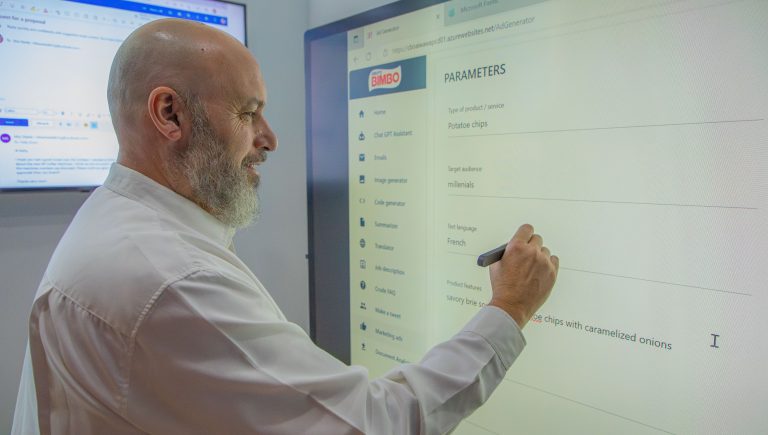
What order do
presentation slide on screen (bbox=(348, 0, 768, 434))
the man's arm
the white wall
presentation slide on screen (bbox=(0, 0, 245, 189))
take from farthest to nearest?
1. the white wall
2. presentation slide on screen (bbox=(0, 0, 245, 189))
3. presentation slide on screen (bbox=(348, 0, 768, 434))
4. the man's arm

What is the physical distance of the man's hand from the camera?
86cm

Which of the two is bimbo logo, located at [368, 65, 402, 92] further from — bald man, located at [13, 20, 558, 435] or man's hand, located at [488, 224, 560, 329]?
man's hand, located at [488, 224, 560, 329]

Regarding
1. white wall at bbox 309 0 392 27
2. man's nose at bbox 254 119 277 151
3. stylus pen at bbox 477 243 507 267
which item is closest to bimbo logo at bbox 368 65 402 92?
white wall at bbox 309 0 392 27

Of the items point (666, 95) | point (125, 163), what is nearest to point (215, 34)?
point (125, 163)

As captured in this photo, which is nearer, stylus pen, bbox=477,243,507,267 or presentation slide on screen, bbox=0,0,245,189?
stylus pen, bbox=477,243,507,267

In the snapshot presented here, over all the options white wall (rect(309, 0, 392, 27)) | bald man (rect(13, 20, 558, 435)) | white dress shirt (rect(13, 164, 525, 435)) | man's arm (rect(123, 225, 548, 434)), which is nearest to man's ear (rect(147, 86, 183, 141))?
bald man (rect(13, 20, 558, 435))

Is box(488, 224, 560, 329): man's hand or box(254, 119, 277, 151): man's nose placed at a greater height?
box(254, 119, 277, 151): man's nose

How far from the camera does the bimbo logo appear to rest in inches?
48.4

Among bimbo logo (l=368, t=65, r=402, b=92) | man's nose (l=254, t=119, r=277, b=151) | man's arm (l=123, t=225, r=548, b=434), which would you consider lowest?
man's arm (l=123, t=225, r=548, b=434)

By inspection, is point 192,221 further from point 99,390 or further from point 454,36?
point 454,36

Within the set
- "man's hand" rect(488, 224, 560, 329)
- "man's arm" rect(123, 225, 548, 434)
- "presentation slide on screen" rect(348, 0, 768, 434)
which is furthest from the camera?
"man's hand" rect(488, 224, 560, 329)

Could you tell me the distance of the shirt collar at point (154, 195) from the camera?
80 cm

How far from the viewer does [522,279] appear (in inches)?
34.2

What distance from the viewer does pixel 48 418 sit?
0.76 m
